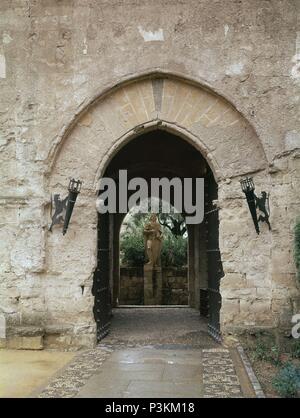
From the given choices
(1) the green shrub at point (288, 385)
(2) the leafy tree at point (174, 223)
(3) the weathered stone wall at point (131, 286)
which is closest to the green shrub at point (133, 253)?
(3) the weathered stone wall at point (131, 286)

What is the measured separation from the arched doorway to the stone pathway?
50cm

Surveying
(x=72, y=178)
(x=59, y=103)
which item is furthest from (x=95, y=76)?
(x=72, y=178)

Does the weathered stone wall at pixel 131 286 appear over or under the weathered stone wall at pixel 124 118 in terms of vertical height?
under

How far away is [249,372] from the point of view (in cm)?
517

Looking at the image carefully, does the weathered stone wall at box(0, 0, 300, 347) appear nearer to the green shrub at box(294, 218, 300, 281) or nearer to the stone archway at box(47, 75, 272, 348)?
the stone archway at box(47, 75, 272, 348)

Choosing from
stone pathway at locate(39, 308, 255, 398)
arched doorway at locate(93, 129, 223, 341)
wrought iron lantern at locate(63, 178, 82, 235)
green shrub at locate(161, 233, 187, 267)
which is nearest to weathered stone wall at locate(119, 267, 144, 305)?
green shrub at locate(161, 233, 187, 267)

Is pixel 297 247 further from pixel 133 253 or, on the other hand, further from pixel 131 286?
pixel 133 253

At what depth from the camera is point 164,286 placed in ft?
55.3

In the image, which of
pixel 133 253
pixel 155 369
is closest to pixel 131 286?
pixel 133 253

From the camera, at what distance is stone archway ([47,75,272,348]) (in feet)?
22.3

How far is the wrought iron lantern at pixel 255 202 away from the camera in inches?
252

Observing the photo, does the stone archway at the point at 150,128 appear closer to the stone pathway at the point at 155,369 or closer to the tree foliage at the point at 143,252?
the stone pathway at the point at 155,369

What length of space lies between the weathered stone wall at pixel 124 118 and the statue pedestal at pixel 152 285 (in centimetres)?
958

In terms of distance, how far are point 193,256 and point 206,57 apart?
656 centimetres
